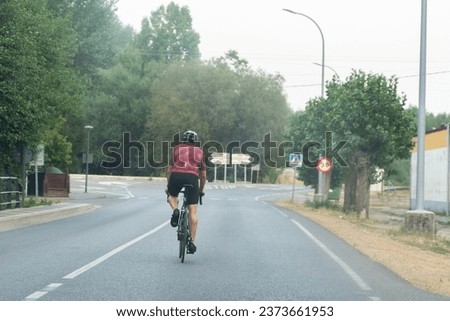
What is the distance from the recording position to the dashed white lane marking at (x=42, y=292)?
8578mm

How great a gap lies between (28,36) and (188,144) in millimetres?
16917

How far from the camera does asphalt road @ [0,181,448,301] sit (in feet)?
30.0

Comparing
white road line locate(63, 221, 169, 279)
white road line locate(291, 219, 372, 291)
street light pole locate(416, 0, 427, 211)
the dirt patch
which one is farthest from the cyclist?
street light pole locate(416, 0, 427, 211)

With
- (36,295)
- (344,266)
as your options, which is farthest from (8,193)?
(36,295)

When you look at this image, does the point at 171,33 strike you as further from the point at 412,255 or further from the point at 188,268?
the point at 188,268

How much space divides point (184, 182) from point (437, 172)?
33.8 meters

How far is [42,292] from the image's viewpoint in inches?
356

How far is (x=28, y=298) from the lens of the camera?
8.56 metres

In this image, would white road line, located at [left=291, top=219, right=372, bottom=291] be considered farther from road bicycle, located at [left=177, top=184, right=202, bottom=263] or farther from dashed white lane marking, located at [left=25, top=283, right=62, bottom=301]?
dashed white lane marking, located at [left=25, top=283, right=62, bottom=301]

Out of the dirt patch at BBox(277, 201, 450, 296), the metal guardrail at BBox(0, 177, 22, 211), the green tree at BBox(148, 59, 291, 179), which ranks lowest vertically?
the dirt patch at BBox(277, 201, 450, 296)

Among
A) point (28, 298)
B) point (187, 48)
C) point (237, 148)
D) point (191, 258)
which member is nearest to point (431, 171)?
point (191, 258)

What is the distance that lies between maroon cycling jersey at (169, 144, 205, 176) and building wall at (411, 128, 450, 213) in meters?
30.8

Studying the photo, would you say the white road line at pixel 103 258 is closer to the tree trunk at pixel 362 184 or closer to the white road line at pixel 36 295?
the white road line at pixel 36 295

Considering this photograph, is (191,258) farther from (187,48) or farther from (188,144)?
(187,48)
